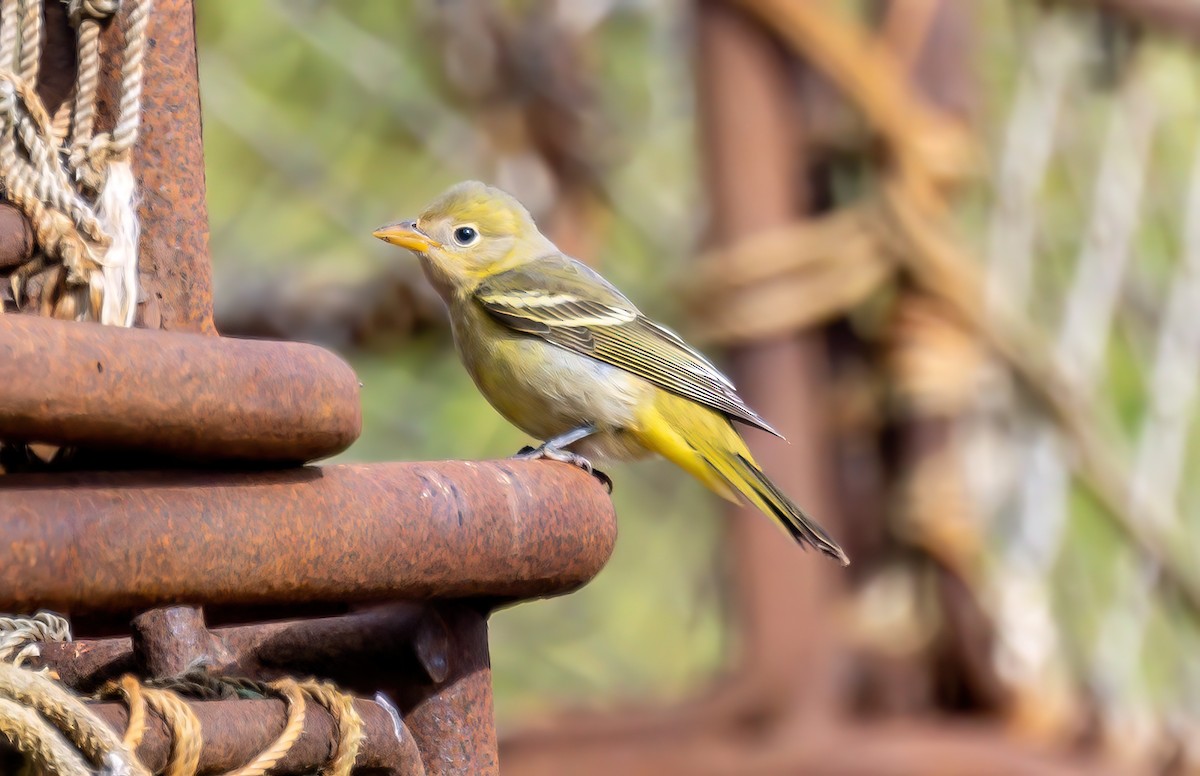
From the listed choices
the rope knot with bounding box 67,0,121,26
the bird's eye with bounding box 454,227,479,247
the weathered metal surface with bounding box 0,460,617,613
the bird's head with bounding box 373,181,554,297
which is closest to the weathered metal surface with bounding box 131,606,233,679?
the weathered metal surface with bounding box 0,460,617,613

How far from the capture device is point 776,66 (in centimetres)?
452

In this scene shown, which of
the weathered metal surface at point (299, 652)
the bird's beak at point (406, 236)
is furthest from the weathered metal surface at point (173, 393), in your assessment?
the bird's beak at point (406, 236)

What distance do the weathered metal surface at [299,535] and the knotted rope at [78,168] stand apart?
31 cm

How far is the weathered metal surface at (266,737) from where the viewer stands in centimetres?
124

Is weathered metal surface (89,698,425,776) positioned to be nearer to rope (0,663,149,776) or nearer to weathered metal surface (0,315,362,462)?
rope (0,663,149,776)

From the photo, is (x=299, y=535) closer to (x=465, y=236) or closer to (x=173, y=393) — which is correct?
(x=173, y=393)

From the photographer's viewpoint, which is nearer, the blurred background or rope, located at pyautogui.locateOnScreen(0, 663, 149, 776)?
rope, located at pyautogui.locateOnScreen(0, 663, 149, 776)

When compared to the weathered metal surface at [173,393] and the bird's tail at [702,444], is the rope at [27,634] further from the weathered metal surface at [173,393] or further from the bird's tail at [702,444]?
the bird's tail at [702,444]

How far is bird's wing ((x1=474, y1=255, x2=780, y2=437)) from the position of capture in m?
3.71

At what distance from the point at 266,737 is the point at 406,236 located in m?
2.45

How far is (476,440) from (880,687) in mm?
2352

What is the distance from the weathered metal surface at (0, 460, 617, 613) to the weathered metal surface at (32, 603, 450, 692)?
0.12m

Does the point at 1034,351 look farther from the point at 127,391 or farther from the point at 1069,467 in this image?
the point at 127,391

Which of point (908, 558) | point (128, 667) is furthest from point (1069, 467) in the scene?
point (128, 667)
